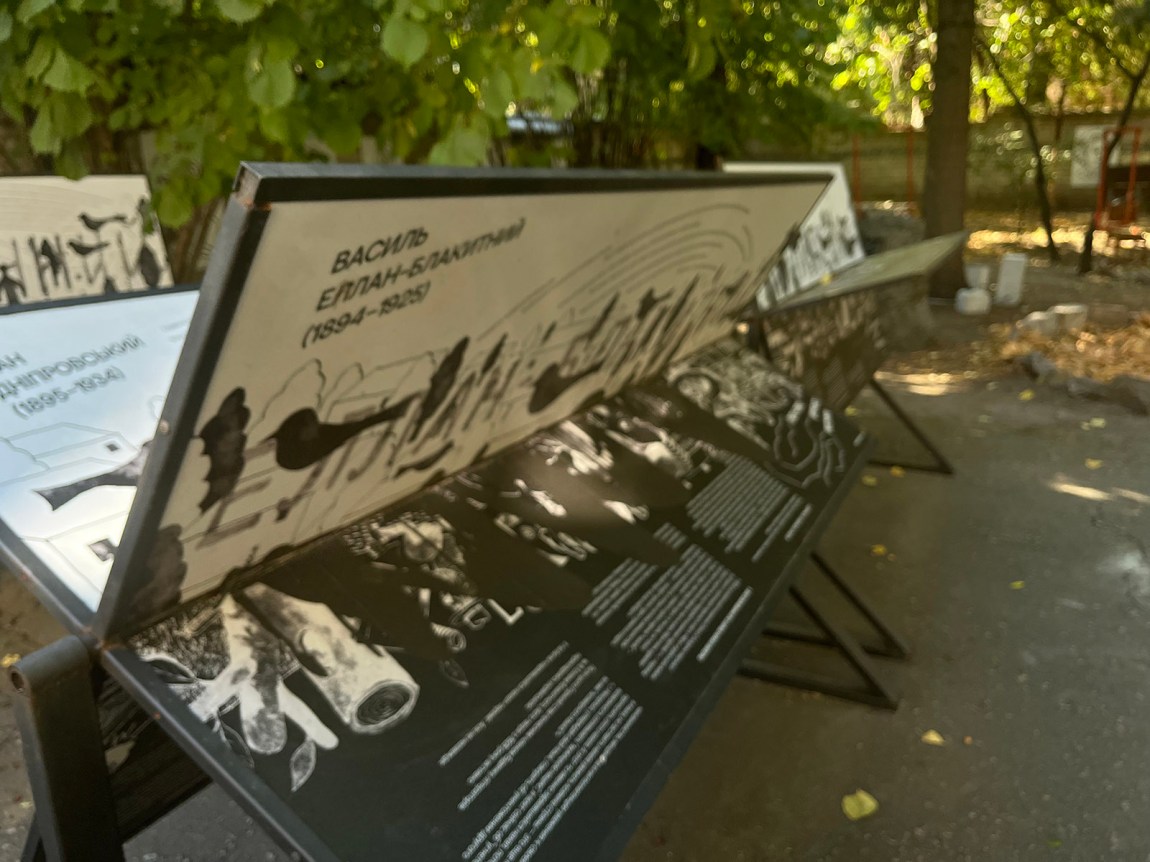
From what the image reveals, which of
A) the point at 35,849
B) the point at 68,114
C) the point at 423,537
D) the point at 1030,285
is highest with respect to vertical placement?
the point at 68,114

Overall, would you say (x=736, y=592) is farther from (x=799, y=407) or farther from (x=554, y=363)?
(x=799, y=407)

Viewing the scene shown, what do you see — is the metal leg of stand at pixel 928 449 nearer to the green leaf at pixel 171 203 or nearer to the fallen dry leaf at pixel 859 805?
the fallen dry leaf at pixel 859 805

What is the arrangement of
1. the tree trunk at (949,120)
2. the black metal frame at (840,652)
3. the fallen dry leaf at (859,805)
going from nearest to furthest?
1. the fallen dry leaf at (859,805)
2. the black metal frame at (840,652)
3. the tree trunk at (949,120)

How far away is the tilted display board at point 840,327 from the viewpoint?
3725 mm

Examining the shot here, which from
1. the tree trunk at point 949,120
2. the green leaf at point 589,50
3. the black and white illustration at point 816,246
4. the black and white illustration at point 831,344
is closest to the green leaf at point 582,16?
the green leaf at point 589,50

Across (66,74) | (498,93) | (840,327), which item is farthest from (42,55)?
(840,327)

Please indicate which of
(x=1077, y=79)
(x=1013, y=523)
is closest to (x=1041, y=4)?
(x=1077, y=79)

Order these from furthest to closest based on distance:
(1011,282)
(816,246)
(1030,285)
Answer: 1. (1030,285)
2. (1011,282)
3. (816,246)

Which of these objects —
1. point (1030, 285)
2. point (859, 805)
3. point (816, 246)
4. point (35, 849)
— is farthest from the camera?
point (1030, 285)

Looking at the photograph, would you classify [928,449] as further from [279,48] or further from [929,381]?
[279,48]

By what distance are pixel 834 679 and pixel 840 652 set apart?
12 cm

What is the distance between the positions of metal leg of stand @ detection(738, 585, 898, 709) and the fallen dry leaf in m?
0.45

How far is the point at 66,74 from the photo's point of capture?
173 centimetres

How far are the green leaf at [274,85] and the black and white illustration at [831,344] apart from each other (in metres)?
2.36
